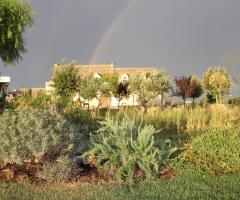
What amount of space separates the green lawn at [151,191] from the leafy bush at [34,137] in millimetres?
720

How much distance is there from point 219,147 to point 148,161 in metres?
2.08

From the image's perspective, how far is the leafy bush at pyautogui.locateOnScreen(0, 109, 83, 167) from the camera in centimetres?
1038

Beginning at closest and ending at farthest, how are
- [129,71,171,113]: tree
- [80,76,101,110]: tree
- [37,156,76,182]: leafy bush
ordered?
[37,156,76,182]: leafy bush < [80,76,101,110]: tree < [129,71,171,113]: tree

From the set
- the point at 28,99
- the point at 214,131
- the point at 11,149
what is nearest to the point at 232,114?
the point at 28,99

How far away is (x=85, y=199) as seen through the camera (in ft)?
28.1

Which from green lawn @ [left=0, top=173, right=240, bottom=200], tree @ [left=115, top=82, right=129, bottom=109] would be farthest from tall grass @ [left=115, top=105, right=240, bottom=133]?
tree @ [left=115, top=82, right=129, bottom=109]

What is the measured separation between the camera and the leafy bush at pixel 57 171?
1038 centimetres

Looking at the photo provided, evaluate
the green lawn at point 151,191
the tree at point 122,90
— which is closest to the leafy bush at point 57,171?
the green lawn at point 151,191

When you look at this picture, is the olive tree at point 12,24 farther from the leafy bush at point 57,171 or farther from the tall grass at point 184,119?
the leafy bush at point 57,171

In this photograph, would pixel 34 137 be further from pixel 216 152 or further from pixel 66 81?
pixel 66 81

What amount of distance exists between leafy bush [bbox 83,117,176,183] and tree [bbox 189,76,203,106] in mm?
39262

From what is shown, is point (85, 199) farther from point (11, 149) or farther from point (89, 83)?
point (89, 83)

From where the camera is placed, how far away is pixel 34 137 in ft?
34.3

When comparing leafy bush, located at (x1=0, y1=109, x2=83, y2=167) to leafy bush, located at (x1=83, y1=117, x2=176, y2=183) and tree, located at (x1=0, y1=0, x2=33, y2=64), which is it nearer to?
leafy bush, located at (x1=83, y1=117, x2=176, y2=183)
